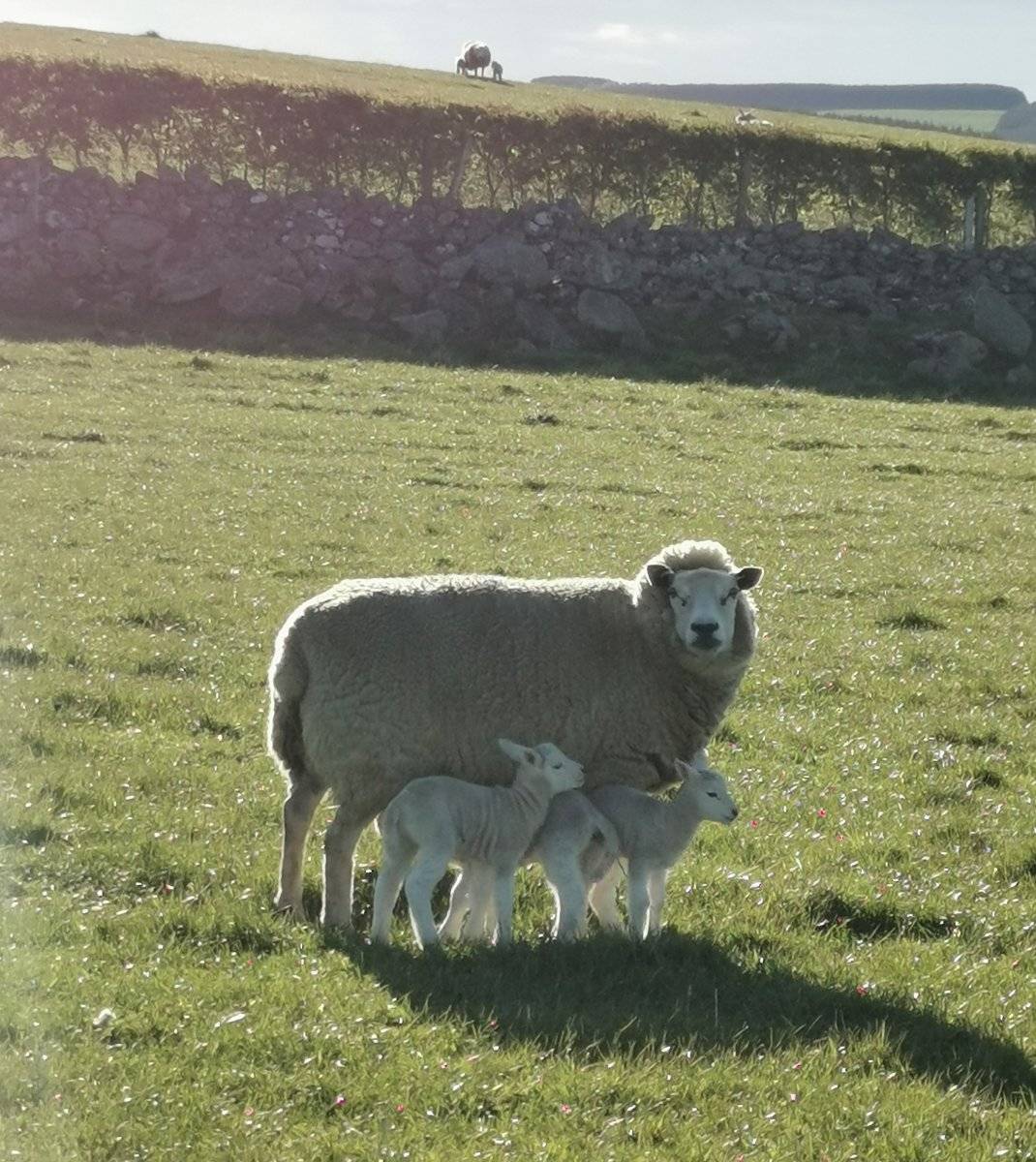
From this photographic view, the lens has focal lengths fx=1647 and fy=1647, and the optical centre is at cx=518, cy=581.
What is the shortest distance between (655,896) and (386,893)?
1.20 m

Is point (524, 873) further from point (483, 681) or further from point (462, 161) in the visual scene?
point (462, 161)

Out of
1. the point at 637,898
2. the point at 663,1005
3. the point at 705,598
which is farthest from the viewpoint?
the point at 705,598

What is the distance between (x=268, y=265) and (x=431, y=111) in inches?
237

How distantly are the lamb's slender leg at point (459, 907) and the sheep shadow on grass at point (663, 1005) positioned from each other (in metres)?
0.54

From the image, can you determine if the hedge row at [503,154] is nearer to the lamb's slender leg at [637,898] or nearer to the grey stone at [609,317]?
the grey stone at [609,317]

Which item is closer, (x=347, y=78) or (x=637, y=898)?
(x=637, y=898)

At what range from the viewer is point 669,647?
8125 millimetres

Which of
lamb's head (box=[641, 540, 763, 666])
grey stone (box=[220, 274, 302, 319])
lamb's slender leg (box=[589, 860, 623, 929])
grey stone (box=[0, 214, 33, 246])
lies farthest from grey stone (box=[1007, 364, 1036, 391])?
lamb's slender leg (box=[589, 860, 623, 929])

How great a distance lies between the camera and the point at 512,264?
29766mm

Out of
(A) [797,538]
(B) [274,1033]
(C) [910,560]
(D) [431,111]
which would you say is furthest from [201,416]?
(B) [274,1033]

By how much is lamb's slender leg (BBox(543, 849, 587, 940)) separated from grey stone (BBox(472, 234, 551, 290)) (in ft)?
76.7

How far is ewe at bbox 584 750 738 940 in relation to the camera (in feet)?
23.2

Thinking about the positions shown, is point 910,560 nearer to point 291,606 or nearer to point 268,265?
point 291,606

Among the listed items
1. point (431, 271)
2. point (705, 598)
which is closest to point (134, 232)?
point (431, 271)
